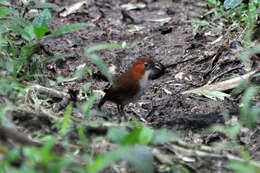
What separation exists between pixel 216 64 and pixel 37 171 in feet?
11.0

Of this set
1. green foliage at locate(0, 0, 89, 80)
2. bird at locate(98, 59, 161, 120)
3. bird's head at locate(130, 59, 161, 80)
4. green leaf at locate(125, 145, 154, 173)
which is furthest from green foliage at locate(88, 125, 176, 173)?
bird's head at locate(130, 59, 161, 80)

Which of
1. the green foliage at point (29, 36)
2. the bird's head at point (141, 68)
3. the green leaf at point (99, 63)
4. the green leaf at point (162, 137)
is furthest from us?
the bird's head at point (141, 68)

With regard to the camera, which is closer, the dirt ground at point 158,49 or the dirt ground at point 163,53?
the dirt ground at point 163,53

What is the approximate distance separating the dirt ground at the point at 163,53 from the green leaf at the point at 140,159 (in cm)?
87

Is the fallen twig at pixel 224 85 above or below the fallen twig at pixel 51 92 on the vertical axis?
below

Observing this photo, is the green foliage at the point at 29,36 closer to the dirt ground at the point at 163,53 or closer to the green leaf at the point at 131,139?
the dirt ground at the point at 163,53

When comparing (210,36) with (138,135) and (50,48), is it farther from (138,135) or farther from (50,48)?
(138,135)

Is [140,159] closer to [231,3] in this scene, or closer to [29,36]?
[29,36]

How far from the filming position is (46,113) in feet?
10.3

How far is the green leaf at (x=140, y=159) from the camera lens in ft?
6.45

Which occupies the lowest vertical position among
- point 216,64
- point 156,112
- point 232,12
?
point 156,112

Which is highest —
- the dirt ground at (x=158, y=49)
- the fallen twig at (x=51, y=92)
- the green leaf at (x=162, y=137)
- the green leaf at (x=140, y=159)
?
the green leaf at (x=140, y=159)

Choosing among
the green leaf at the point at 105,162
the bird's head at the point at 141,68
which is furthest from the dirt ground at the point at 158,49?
the green leaf at the point at 105,162

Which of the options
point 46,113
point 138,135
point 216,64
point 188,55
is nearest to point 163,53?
point 188,55
